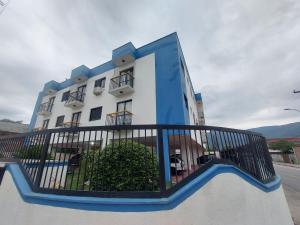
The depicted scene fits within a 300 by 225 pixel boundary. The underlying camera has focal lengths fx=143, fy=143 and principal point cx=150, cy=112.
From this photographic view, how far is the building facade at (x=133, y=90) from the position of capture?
11326 millimetres

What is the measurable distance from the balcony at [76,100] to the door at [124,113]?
5.49 metres

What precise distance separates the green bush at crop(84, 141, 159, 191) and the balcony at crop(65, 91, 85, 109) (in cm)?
1434

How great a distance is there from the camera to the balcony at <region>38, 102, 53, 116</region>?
1956 cm

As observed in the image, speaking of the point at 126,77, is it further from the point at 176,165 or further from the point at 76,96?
the point at 176,165

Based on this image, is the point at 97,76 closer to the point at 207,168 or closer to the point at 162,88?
the point at 162,88

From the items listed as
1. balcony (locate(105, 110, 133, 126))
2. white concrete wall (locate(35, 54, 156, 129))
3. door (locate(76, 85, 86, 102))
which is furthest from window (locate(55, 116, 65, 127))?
balcony (locate(105, 110, 133, 126))

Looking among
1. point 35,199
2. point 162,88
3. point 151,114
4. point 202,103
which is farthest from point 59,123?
point 202,103

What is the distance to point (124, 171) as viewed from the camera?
3330 mm

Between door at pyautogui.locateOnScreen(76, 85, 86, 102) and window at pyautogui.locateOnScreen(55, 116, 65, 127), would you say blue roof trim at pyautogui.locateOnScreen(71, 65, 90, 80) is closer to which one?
door at pyautogui.locateOnScreen(76, 85, 86, 102)

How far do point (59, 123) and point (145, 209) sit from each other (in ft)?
63.3

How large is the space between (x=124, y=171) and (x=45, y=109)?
2196 cm

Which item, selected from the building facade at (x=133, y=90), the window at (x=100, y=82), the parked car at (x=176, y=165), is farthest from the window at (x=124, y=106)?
the parked car at (x=176, y=165)

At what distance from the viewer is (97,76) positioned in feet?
54.9

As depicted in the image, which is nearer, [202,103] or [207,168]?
[207,168]
